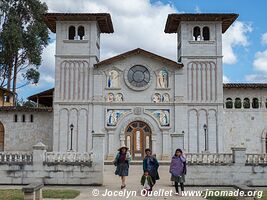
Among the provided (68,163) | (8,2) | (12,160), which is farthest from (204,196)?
(8,2)

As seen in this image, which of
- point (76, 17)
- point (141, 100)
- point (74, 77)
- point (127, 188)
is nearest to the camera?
point (127, 188)

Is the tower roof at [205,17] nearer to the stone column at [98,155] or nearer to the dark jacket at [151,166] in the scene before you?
the stone column at [98,155]

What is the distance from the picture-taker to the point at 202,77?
104 feet

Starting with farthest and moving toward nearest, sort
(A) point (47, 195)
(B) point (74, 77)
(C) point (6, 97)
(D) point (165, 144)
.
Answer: (C) point (6, 97)
(B) point (74, 77)
(D) point (165, 144)
(A) point (47, 195)

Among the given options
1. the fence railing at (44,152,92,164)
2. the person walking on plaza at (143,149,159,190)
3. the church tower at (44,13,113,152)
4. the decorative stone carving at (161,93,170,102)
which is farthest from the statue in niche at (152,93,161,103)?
the person walking on plaza at (143,149,159,190)

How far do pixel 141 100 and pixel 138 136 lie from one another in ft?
8.61

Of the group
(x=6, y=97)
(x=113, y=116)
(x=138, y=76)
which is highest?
(x=138, y=76)

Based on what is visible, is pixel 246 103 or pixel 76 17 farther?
pixel 246 103

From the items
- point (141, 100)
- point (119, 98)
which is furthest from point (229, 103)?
point (119, 98)

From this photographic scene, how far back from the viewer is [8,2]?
42875 millimetres

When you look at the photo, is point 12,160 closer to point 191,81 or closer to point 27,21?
point 191,81

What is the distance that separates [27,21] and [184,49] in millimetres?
19311

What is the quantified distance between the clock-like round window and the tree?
14058 mm

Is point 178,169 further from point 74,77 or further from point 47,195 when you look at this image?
point 74,77
